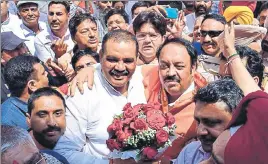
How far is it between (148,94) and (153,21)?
100 centimetres

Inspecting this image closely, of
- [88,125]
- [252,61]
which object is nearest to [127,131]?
[88,125]

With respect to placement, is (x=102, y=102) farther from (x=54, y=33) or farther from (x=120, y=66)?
(x=54, y=33)

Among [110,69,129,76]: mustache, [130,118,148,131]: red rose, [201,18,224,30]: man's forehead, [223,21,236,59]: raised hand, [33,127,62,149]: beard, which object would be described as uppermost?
[223,21,236,59]: raised hand

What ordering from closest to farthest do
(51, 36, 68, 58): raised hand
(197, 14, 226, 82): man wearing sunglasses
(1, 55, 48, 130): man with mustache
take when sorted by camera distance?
(1, 55, 48, 130): man with mustache < (197, 14, 226, 82): man wearing sunglasses < (51, 36, 68, 58): raised hand

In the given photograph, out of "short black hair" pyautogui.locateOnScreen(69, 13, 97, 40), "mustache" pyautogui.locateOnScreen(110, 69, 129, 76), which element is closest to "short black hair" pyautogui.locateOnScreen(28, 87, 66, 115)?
"mustache" pyautogui.locateOnScreen(110, 69, 129, 76)

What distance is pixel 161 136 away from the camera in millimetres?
3002

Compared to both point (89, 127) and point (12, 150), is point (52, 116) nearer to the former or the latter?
point (89, 127)

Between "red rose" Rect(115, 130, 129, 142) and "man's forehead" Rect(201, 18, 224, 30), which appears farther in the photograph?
"man's forehead" Rect(201, 18, 224, 30)

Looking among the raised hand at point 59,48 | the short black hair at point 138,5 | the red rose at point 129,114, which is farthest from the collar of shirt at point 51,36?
the red rose at point 129,114

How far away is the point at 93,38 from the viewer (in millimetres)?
5289

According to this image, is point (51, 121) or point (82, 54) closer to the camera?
point (51, 121)

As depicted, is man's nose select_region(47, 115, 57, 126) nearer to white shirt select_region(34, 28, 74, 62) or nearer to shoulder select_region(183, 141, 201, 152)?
shoulder select_region(183, 141, 201, 152)

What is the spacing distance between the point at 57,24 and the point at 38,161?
3565 millimetres

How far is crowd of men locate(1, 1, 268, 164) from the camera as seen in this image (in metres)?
2.48
